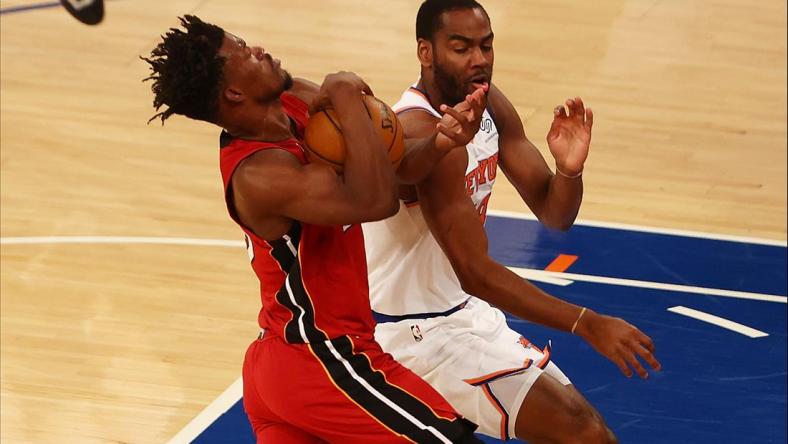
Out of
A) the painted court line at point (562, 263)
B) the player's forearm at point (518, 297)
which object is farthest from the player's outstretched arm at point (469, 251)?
the painted court line at point (562, 263)

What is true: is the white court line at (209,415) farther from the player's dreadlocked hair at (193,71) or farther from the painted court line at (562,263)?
the player's dreadlocked hair at (193,71)

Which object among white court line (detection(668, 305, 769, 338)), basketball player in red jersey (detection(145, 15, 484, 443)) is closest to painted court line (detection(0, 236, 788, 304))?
white court line (detection(668, 305, 769, 338))

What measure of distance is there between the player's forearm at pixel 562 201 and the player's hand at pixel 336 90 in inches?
49.3

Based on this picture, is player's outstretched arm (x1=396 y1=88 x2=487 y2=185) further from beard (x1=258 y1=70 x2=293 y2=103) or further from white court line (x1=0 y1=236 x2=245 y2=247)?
white court line (x1=0 y1=236 x2=245 y2=247)

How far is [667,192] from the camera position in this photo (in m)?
10.7

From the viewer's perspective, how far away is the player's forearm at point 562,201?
5879 mm

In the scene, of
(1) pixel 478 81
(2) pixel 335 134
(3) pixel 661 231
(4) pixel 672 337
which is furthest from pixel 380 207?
(3) pixel 661 231

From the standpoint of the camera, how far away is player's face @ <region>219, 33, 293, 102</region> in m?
4.82

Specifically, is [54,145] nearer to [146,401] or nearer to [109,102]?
[109,102]

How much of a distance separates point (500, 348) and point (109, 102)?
702 centimetres

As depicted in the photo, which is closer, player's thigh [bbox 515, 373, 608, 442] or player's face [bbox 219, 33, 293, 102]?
player's face [bbox 219, 33, 293, 102]

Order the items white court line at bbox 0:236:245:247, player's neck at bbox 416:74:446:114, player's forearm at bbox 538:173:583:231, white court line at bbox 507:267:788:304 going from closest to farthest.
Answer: player's neck at bbox 416:74:446:114, player's forearm at bbox 538:173:583:231, white court line at bbox 507:267:788:304, white court line at bbox 0:236:245:247

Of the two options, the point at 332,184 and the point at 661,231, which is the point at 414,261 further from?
the point at 661,231

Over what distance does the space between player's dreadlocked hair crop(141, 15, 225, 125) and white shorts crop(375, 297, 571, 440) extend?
1.41 m
